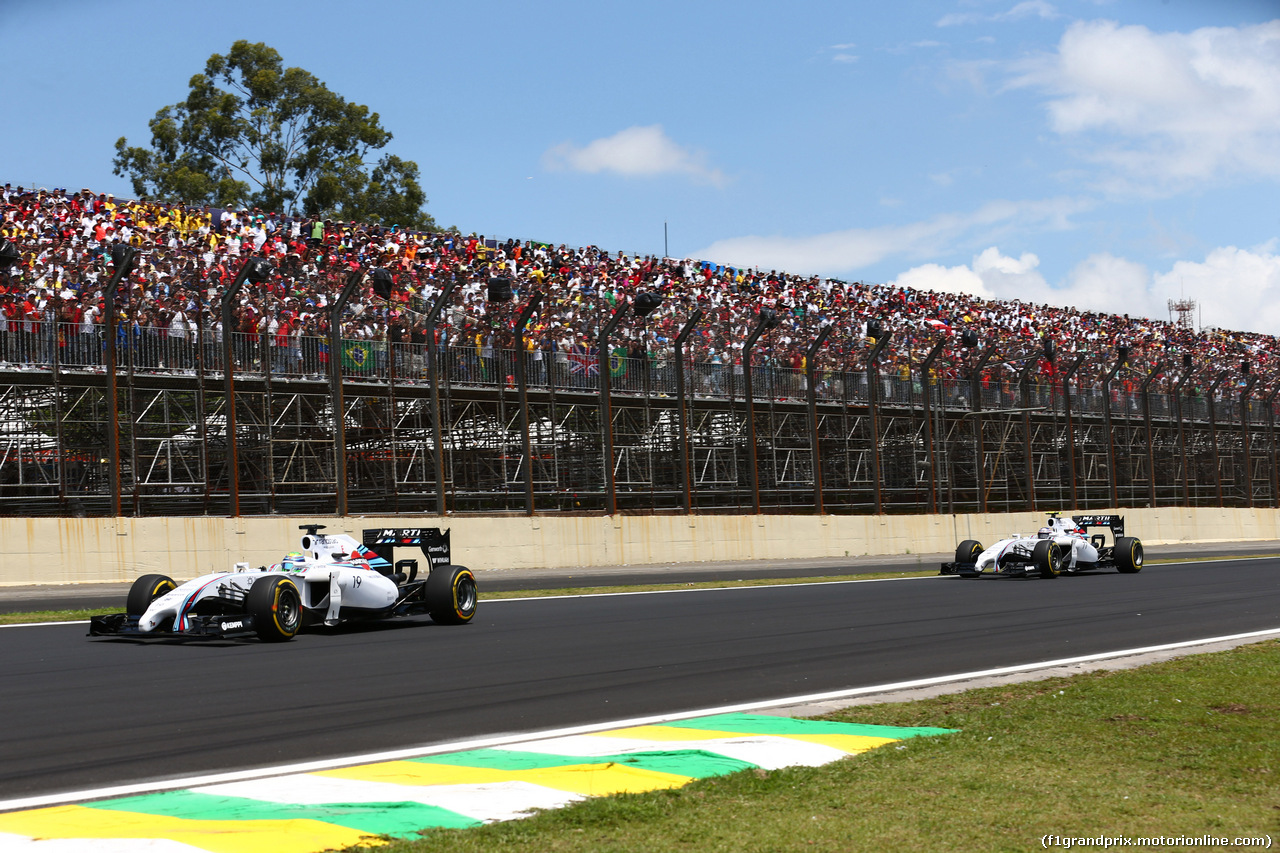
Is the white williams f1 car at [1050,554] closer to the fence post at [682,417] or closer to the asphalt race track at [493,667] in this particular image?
the asphalt race track at [493,667]

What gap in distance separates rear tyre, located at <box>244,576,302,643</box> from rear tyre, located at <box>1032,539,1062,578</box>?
14885 mm

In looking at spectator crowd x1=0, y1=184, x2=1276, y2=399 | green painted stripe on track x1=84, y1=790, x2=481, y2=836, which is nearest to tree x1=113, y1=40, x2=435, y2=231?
spectator crowd x1=0, y1=184, x2=1276, y2=399

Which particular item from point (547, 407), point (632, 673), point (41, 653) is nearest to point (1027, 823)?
point (632, 673)

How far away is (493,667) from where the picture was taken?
425 inches

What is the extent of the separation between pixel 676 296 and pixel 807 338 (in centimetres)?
627

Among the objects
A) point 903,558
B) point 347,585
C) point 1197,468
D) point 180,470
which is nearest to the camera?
point 347,585

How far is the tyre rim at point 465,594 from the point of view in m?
14.8

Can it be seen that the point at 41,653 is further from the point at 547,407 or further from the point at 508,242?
the point at 508,242

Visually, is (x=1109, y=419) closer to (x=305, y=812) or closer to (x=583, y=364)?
(x=583, y=364)

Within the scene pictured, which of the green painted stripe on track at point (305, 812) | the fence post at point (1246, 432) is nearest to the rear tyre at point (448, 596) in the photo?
the green painted stripe on track at point (305, 812)

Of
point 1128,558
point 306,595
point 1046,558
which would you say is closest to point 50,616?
point 306,595

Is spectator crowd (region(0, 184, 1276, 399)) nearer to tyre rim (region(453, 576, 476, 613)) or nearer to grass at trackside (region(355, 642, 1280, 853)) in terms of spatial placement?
tyre rim (region(453, 576, 476, 613))

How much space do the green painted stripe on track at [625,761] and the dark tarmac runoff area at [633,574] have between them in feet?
39.3

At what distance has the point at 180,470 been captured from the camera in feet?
85.1
